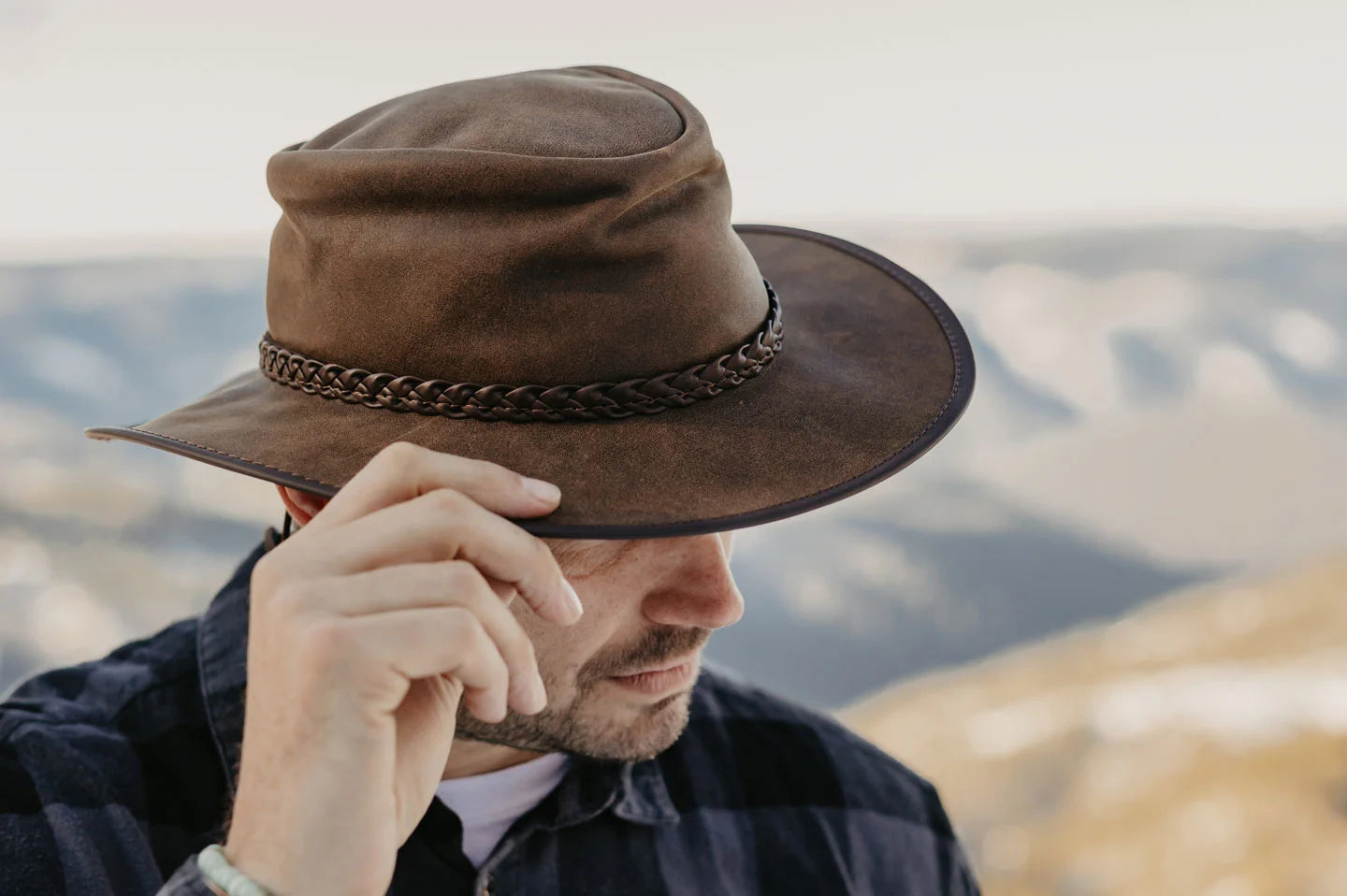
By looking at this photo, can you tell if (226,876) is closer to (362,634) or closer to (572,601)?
(362,634)

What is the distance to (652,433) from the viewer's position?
3.77 ft

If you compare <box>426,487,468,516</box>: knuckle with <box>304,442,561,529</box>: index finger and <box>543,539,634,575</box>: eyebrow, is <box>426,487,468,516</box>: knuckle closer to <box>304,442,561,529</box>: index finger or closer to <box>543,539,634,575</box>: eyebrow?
<box>304,442,561,529</box>: index finger

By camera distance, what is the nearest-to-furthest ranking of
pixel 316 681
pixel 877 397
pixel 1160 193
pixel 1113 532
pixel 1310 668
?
pixel 316 681
pixel 877 397
pixel 1310 668
pixel 1113 532
pixel 1160 193

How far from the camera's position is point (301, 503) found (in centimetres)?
140

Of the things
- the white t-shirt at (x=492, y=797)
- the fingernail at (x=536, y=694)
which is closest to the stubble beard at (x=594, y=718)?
the white t-shirt at (x=492, y=797)

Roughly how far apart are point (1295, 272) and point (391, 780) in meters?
4.21

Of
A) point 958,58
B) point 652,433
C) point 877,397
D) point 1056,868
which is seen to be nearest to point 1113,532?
point 1056,868

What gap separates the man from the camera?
3.49 feet

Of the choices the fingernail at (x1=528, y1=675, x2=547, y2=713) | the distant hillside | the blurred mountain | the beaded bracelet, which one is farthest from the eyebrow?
the distant hillside

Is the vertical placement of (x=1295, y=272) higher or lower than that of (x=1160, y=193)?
lower

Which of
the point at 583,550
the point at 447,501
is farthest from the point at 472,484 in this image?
the point at 583,550

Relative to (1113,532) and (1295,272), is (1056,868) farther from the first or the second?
(1295,272)

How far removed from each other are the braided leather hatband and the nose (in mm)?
263

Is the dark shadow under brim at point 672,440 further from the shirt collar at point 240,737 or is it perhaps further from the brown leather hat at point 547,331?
the shirt collar at point 240,737
